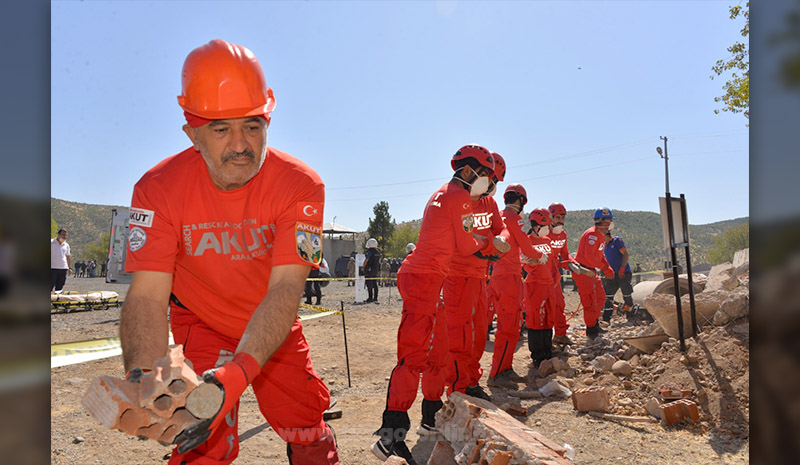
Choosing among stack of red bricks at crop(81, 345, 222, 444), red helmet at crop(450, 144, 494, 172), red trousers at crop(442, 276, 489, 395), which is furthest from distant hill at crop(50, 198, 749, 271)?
stack of red bricks at crop(81, 345, 222, 444)

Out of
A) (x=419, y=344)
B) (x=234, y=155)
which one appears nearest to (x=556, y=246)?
(x=419, y=344)

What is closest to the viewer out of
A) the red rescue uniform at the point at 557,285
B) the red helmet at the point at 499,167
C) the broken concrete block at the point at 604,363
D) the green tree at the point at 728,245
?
the red helmet at the point at 499,167

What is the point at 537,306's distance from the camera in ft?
26.2

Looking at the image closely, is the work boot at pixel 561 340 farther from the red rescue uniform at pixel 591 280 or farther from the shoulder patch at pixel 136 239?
the shoulder patch at pixel 136 239

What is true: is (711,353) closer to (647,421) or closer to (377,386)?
(647,421)

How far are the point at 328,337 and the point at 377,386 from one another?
404 centimetres

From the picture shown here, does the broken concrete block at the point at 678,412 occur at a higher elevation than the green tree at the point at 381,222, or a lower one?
lower

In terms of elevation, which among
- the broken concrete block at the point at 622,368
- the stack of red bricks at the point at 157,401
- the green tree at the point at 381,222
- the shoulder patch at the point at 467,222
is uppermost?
the green tree at the point at 381,222

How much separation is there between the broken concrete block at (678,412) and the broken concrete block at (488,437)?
205cm

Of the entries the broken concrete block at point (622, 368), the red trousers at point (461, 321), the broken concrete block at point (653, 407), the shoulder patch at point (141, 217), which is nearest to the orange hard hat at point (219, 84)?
the shoulder patch at point (141, 217)

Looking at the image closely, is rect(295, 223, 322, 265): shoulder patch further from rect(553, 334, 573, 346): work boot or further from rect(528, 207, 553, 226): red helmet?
rect(553, 334, 573, 346): work boot

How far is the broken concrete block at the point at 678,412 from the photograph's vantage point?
507 centimetres

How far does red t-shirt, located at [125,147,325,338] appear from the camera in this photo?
245 cm

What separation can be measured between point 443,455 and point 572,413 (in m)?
2.40
